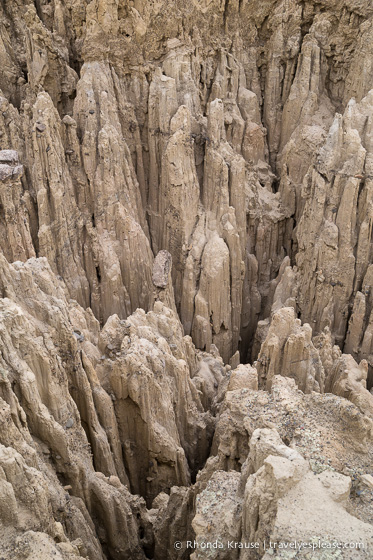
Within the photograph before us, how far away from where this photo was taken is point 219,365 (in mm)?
15516

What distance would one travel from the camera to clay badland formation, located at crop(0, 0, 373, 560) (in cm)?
679

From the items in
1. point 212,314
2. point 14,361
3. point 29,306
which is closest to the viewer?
point 14,361

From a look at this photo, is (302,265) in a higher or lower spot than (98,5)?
lower

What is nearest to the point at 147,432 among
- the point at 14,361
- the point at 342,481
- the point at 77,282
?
the point at 14,361

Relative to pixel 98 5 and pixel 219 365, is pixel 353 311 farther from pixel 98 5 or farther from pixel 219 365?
pixel 98 5

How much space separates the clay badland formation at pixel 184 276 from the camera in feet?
22.3

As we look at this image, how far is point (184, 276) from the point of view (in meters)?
17.7

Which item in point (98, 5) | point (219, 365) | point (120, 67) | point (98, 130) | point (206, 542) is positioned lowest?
point (219, 365)

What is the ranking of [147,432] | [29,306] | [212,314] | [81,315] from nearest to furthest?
[29,306] < [147,432] < [81,315] < [212,314]

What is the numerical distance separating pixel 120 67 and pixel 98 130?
2.93 m

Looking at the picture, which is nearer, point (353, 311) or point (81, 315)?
point (81, 315)

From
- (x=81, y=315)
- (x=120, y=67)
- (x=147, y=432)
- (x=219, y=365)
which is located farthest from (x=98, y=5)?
(x=147, y=432)

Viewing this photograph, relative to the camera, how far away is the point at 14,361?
24.7 feet

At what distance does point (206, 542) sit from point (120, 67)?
54.8ft
